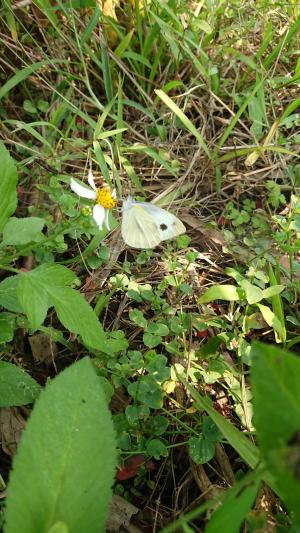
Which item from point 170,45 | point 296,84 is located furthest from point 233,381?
point 296,84

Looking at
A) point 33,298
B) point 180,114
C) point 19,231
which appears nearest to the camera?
point 33,298

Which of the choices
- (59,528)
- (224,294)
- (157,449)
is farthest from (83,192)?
(59,528)

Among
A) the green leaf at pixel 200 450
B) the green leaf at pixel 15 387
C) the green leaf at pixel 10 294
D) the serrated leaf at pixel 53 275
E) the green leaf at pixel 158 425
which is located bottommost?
the green leaf at pixel 200 450

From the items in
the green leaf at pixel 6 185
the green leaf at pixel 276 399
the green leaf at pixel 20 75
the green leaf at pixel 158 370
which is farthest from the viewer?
the green leaf at pixel 20 75

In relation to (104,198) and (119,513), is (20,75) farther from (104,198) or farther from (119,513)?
(119,513)

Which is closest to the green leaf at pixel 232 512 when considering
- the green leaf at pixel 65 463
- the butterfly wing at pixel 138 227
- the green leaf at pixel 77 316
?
the green leaf at pixel 65 463

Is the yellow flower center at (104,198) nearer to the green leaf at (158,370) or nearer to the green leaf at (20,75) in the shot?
the green leaf at (158,370)
